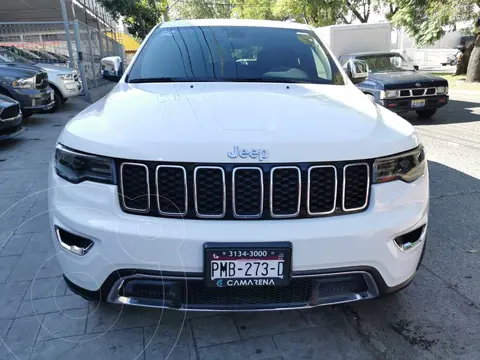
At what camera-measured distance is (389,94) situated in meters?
8.59

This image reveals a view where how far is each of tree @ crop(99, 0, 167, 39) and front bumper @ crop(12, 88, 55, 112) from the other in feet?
43.2

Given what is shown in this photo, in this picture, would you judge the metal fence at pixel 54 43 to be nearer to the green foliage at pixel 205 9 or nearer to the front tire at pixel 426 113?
the front tire at pixel 426 113

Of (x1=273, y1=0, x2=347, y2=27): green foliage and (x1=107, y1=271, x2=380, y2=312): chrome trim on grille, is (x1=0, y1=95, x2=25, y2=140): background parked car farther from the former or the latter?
(x1=273, y1=0, x2=347, y2=27): green foliage

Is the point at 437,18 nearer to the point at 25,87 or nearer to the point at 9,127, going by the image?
the point at 25,87

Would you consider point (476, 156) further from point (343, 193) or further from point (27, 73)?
point (27, 73)

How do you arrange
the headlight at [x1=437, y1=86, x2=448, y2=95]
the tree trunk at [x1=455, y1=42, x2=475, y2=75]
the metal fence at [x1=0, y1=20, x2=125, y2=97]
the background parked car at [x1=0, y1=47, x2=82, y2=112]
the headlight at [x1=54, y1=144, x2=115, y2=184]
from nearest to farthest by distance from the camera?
1. the headlight at [x1=54, y1=144, x2=115, y2=184]
2. the headlight at [x1=437, y1=86, x2=448, y2=95]
3. the background parked car at [x1=0, y1=47, x2=82, y2=112]
4. the metal fence at [x1=0, y1=20, x2=125, y2=97]
5. the tree trunk at [x1=455, y1=42, x2=475, y2=75]

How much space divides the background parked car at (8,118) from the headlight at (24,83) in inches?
78.1

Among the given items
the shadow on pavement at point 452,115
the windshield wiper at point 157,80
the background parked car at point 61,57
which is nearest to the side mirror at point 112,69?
the windshield wiper at point 157,80

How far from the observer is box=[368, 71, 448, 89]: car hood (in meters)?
8.62

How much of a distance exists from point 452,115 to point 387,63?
6.65 ft

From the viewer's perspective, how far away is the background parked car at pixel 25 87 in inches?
338

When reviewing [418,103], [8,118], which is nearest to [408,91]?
[418,103]

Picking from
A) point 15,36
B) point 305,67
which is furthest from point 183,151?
point 15,36

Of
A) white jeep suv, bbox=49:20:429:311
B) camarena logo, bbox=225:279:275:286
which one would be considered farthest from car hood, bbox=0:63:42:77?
camarena logo, bbox=225:279:275:286
